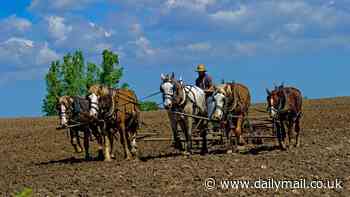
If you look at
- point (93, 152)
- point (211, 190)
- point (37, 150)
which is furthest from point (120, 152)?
point (211, 190)

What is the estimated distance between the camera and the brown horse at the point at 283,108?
58.0ft

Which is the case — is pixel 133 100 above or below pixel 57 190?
above

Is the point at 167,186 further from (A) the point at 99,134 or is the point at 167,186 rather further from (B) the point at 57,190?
(A) the point at 99,134

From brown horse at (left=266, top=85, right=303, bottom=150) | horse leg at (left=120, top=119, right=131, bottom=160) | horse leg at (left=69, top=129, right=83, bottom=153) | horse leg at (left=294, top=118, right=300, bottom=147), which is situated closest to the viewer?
horse leg at (left=120, top=119, right=131, bottom=160)

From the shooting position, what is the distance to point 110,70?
238ft

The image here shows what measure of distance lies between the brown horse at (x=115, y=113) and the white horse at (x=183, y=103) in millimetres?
1091

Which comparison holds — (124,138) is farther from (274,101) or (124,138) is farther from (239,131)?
(274,101)

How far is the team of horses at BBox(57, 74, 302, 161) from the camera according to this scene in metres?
17.2

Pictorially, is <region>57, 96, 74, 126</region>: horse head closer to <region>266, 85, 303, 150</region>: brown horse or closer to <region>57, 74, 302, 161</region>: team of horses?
<region>57, 74, 302, 161</region>: team of horses

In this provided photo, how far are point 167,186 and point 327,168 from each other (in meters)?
3.26

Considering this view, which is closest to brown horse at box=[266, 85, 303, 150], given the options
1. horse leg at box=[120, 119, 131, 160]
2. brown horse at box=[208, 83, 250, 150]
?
brown horse at box=[208, 83, 250, 150]

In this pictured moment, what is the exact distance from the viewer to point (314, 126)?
90.6 feet

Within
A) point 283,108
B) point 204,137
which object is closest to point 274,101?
point 283,108

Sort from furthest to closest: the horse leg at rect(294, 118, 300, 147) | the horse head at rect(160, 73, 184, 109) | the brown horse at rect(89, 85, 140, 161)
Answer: the horse leg at rect(294, 118, 300, 147)
the brown horse at rect(89, 85, 140, 161)
the horse head at rect(160, 73, 184, 109)
